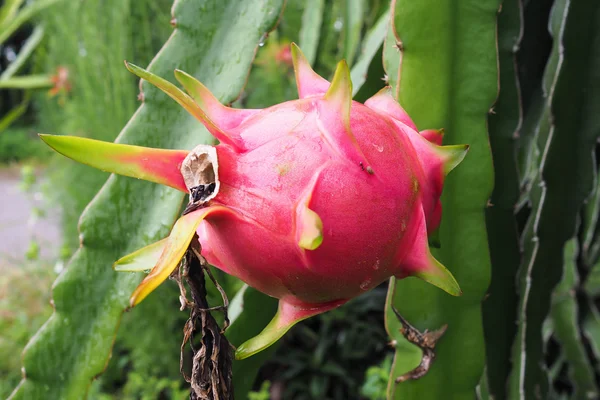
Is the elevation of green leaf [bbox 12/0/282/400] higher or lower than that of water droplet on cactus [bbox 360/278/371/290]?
lower

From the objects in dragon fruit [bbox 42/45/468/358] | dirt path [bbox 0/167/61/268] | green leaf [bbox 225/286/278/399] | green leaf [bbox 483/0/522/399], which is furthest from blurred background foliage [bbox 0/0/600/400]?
dirt path [bbox 0/167/61/268]

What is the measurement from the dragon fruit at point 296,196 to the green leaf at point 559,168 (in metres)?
0.38

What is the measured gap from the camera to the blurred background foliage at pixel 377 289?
67 cm

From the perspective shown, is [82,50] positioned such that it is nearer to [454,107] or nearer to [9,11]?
[9,11]

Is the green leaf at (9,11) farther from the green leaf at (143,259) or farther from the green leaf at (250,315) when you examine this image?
the green leaf at (143,259)

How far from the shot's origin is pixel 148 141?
582 mm

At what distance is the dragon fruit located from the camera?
0.32 meters

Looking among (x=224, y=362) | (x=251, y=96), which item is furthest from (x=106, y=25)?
(x=224, y=362)

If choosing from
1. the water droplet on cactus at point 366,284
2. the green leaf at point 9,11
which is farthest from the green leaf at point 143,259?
the green leaf at point 9,11

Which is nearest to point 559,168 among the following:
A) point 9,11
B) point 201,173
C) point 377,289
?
point 201,173

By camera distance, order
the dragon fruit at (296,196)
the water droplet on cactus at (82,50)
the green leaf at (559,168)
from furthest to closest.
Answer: the water droplet on cactus at (82,50) < the green leaf at (559,168) < the dragon fruit at (296,196)

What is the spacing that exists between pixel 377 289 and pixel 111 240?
5.23 ft

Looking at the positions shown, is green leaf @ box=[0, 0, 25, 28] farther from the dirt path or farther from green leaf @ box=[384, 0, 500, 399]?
green leaf @ box=[384, 0, 500, 399]

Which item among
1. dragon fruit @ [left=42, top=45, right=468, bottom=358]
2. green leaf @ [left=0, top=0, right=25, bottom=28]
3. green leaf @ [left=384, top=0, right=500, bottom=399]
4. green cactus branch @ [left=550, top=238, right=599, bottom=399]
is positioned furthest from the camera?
green leaf @ [left=0, top=0, right=25, bottom=28]
